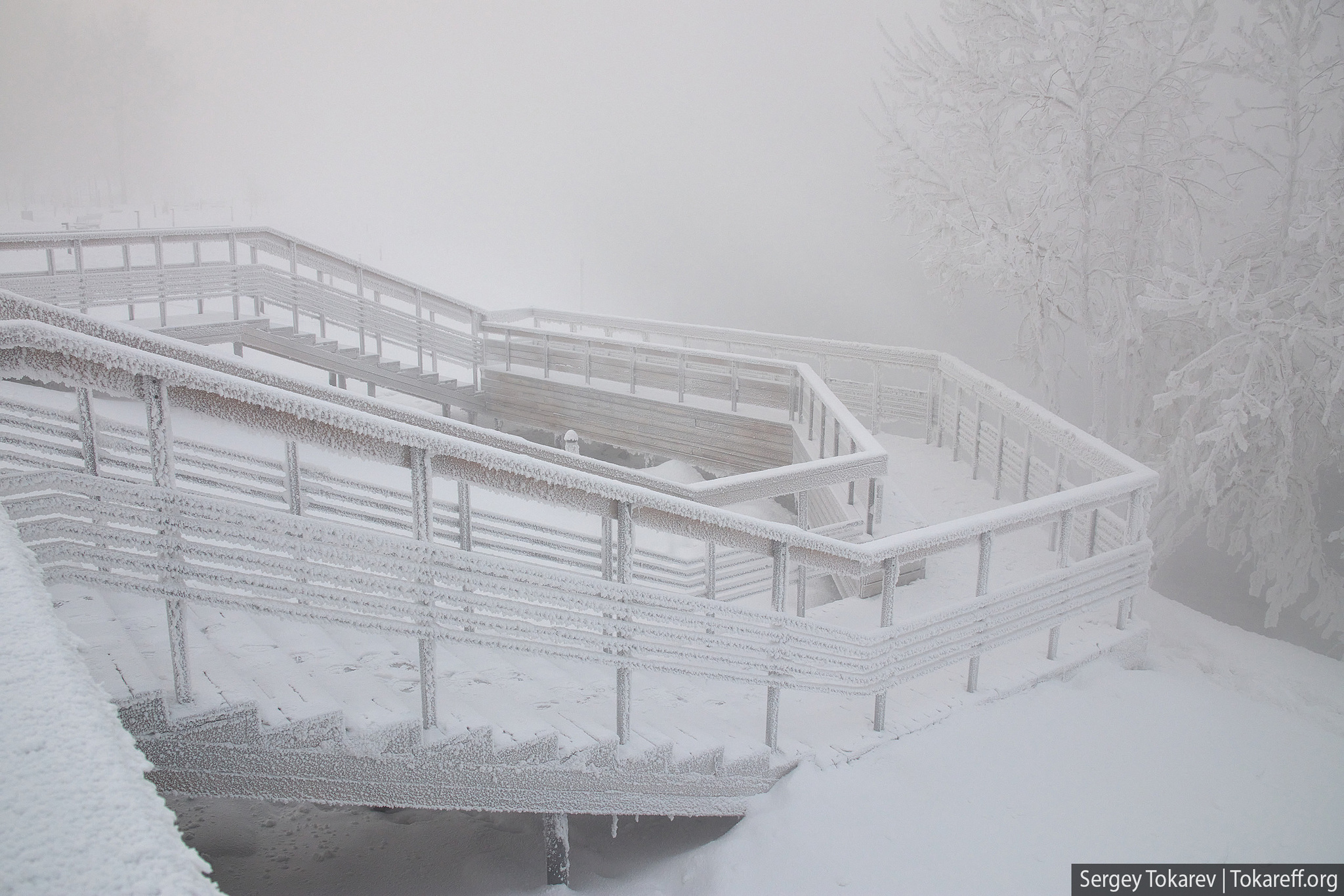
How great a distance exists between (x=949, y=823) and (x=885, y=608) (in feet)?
3.13

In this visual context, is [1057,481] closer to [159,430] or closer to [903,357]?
[903,357]

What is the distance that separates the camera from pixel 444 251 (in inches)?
1129

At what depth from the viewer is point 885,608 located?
4.34 meters

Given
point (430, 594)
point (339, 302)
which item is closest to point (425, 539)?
point (430, 594)

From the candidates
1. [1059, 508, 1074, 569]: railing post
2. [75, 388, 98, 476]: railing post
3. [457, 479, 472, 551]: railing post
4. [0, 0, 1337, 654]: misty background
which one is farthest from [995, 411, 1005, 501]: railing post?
[0, 0, 1337, 654]: misty background

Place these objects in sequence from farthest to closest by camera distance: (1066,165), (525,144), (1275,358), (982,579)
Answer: (525,144) < (1066,165) < (1275,358) < (982,579)

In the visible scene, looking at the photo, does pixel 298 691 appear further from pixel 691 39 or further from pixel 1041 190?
pixel 691 39

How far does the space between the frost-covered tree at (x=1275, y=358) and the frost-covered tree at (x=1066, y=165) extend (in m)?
0.68

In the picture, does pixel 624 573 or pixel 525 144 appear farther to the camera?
pixel 525 144

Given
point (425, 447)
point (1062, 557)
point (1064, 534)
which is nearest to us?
point (425, 447)

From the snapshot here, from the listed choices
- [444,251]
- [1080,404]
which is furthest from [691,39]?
[1080,404]

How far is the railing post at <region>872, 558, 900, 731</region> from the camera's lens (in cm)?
427

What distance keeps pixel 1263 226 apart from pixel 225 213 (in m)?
24.6

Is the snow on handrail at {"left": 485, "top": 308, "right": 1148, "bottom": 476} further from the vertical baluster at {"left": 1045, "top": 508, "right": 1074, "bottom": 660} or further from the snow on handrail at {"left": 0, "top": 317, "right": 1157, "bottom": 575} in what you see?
the snow on handrail at {"left": 0, "top": 317, "right": 1157, "bottom": 575}
